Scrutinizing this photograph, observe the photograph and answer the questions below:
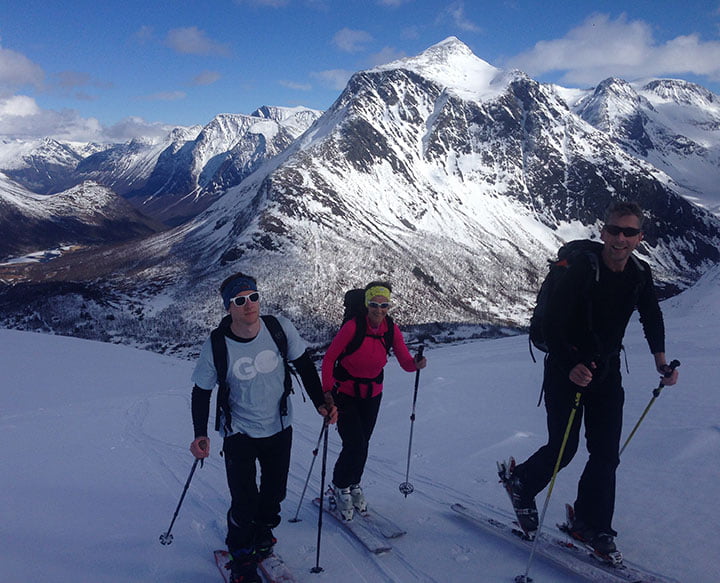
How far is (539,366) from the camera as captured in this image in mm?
14719

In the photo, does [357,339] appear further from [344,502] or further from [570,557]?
[570,557]

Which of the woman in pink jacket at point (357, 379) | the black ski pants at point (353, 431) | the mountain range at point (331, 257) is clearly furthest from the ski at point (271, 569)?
the mountain range at point (331, 257)

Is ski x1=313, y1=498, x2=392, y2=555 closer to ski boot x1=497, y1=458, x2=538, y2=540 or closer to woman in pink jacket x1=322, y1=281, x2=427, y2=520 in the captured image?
woman in pink jacket x1=322, y1=281, x2=427, y2=520

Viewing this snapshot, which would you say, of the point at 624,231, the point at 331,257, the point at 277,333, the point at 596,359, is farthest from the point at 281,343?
the point at 331,257

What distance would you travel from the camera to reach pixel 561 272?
4.99 metres

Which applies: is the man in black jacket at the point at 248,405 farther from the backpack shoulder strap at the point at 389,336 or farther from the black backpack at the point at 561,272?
the black backpack at the point at 561,272

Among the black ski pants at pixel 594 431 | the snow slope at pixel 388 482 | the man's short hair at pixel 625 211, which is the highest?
the man's short hair at pixel 625 211

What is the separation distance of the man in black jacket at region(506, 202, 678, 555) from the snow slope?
0.68 meters

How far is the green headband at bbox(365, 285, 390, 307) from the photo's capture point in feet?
21.4

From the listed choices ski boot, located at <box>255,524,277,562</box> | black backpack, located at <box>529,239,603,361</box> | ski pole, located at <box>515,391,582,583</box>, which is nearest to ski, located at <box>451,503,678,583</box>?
ski pole, located at <box>515,391,582,583</box>

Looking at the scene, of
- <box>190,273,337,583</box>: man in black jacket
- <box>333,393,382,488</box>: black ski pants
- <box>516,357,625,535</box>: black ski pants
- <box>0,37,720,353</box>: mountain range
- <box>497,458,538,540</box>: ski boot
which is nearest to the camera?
<box>190,273,337,583</box>: man in black jacket

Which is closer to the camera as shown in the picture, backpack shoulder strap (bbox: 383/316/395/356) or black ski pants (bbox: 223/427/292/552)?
black ski pants (bbox: 223/427/292/552)

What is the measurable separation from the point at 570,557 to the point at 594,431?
140cm

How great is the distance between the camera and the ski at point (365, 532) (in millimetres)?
5941
